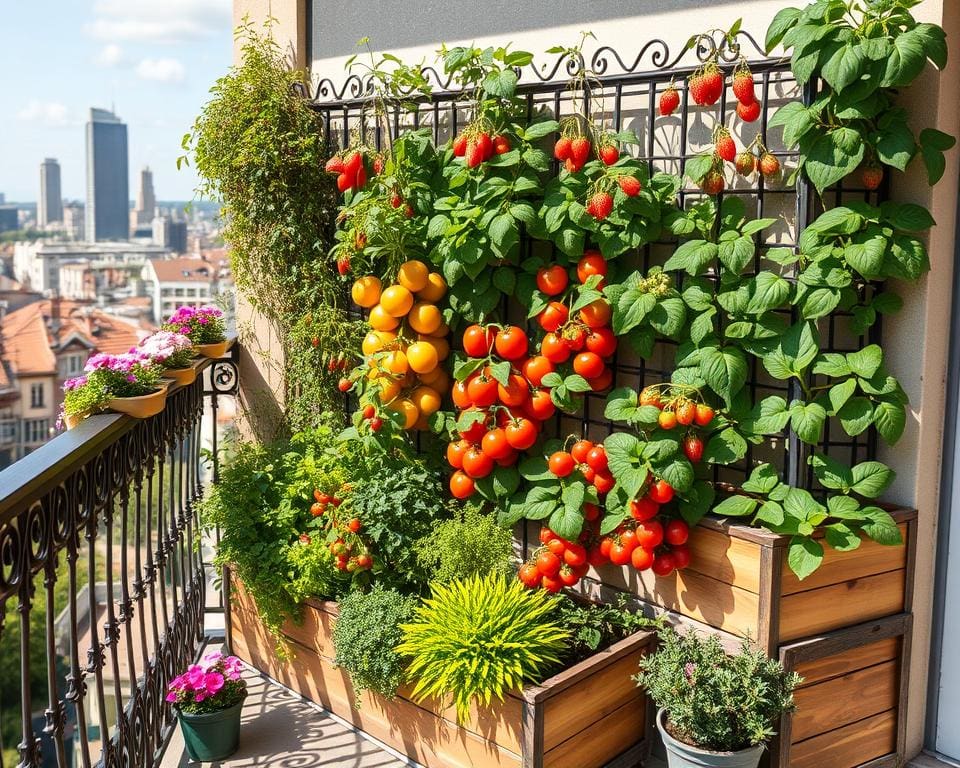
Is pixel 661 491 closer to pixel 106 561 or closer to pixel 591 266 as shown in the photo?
pixel 591 266

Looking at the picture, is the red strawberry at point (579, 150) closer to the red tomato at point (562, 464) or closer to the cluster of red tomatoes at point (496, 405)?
the cluster of red tomatoes at point (496, 405)

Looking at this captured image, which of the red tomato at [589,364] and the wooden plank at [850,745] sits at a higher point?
the red tomato at [589,364]

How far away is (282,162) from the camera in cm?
378

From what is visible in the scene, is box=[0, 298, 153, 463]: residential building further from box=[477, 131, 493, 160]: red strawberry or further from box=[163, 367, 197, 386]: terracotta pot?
box=[477, 131, 493, 160]: red strawberry

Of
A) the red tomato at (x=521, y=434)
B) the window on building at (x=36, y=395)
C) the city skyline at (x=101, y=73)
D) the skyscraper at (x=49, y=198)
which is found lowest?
the window on building at (x=36, y=395)

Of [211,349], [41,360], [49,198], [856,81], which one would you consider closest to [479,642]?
[211,349]

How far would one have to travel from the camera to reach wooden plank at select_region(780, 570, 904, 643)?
2756mm

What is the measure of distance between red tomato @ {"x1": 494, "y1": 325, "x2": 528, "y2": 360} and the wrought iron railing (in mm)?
1143

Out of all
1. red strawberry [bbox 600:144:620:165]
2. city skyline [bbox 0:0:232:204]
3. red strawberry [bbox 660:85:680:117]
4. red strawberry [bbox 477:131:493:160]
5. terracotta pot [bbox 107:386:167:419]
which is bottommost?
terracotta pot [bbox 107:386:167:419]

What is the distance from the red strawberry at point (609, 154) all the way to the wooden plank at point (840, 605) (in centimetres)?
150

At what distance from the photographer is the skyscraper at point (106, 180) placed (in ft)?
186

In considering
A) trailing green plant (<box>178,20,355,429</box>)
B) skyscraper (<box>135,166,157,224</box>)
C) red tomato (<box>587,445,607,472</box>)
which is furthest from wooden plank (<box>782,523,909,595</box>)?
skyscraper (<box>135,166,157,224</box>)

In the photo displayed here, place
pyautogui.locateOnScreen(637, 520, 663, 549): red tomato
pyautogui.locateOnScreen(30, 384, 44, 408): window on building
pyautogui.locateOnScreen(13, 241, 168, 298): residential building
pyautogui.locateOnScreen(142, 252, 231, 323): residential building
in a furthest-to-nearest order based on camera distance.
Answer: pyautogui.locateOnScreen(13, 241, 168, 298): residential building
pyautogui.locateOnScreen(142, 252, 231, 323): residential building
pyautogui.locateOnScreen(30, 384, 44, 408): window on building
pyautogui.locateOnScreen(637, 520, 663, 549): red tomato

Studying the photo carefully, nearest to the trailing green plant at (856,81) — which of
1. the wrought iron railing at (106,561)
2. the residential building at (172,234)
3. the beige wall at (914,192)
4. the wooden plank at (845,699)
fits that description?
the beige wall at (914,192)
